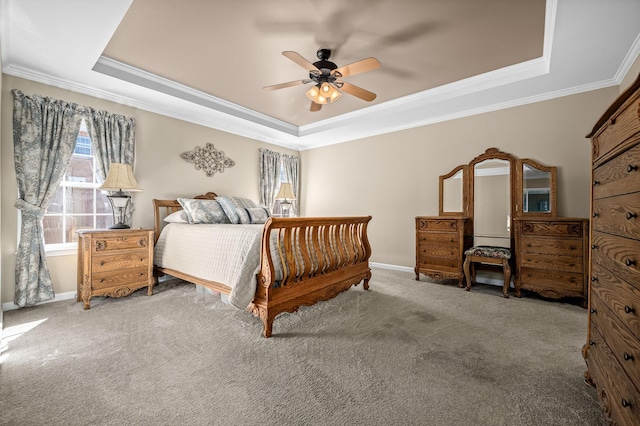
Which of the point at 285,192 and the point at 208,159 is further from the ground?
the point at 208,159

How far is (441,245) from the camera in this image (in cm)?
369

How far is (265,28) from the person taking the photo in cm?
238

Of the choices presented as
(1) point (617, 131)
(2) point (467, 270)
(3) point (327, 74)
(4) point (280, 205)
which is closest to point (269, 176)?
(4) point (280, 205)

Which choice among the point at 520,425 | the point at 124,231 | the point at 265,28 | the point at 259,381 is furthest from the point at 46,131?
the point at 520,425

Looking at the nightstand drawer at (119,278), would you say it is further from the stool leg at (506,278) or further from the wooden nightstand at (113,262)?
the stool leg at (506,278)

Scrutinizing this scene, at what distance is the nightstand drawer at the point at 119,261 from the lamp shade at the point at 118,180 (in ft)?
2.37

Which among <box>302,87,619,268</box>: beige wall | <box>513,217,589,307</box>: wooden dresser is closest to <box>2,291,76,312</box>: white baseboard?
<box>302,87,619,268</box>: beige wall

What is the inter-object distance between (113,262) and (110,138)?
153 centimetres

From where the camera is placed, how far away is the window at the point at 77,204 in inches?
121

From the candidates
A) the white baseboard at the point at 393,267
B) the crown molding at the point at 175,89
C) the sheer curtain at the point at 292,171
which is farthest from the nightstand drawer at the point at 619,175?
the sheer curtain at the point at 292,171

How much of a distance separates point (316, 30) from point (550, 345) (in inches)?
122

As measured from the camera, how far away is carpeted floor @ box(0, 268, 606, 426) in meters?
1.33

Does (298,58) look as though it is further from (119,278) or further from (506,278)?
(506,278)

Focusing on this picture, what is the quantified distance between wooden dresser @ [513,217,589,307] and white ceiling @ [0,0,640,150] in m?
1.58
